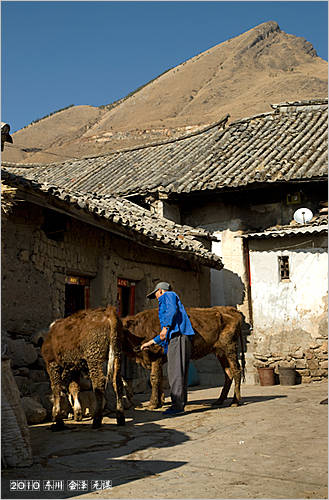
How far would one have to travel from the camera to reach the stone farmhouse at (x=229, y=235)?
10.1 meters

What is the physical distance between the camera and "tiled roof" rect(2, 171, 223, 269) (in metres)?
8.07

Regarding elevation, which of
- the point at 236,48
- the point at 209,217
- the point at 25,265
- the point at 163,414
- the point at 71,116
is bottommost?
the point at 163,414

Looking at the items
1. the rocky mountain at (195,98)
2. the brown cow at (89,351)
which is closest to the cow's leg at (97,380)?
the brown cow at (89,351)

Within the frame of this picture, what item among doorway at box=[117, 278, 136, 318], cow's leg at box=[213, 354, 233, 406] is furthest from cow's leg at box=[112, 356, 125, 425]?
doorway at box=[117, 278, 136, 318]

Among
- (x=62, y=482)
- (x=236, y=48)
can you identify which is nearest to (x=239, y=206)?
(x=62, y=482)

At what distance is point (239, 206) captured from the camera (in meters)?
15.1

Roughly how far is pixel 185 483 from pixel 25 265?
4991 millimetres

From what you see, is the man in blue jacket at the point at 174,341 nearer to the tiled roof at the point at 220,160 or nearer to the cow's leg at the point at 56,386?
the cow's leg at the point at 56,386

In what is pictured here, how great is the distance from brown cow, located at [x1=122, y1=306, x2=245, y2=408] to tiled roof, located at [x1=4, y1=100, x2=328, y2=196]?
618 centimetres

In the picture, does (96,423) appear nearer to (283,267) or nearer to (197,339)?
(197,339)

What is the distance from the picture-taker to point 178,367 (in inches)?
297

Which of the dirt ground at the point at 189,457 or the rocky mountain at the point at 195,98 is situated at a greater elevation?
the rocky mountain at the point at 195,98

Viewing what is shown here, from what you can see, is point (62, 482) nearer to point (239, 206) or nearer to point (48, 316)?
point (48, 316)

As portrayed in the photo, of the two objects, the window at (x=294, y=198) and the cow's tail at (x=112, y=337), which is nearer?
the cow's tail at (x=112, y=337)
